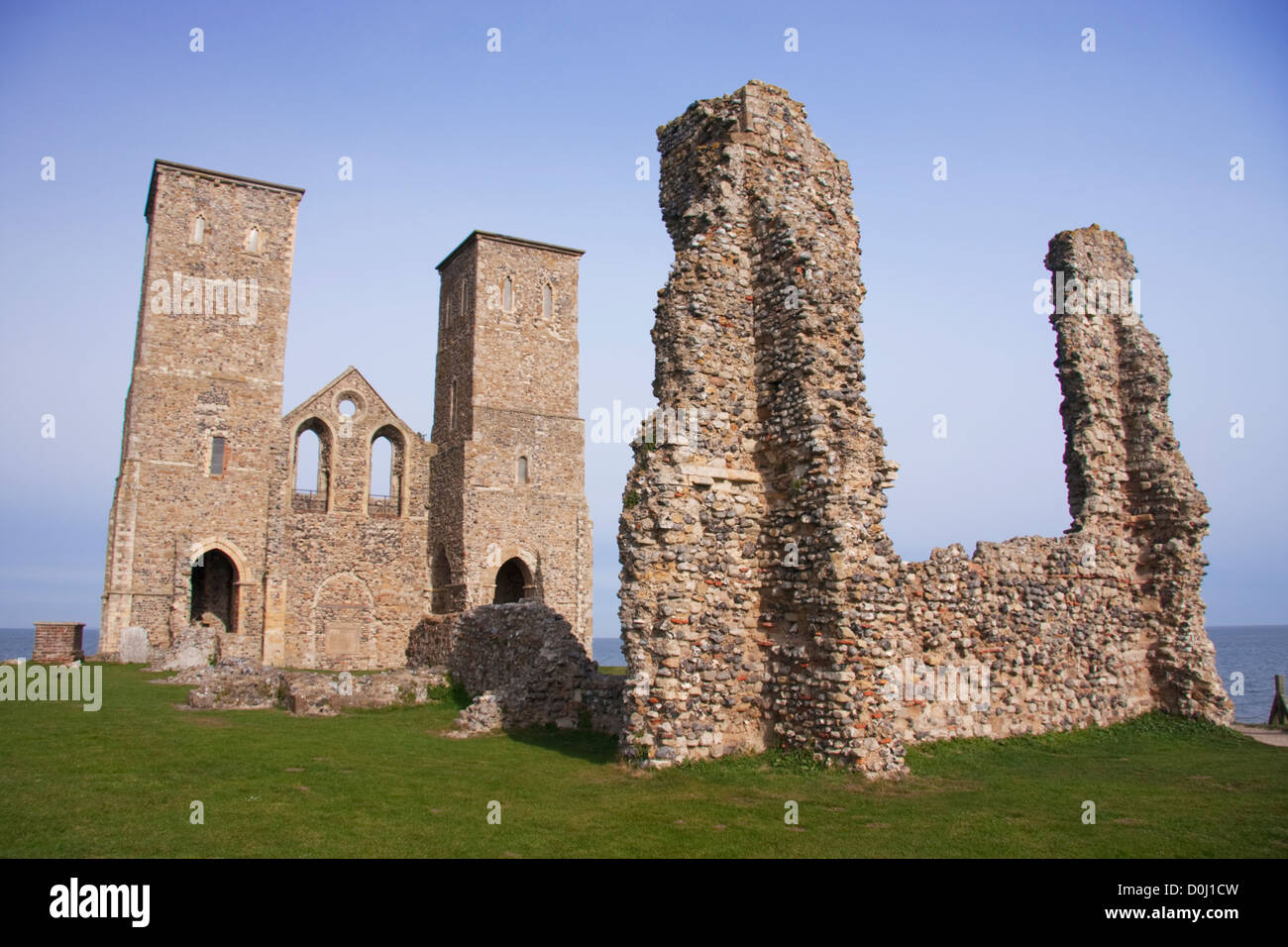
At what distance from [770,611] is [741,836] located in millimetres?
3789

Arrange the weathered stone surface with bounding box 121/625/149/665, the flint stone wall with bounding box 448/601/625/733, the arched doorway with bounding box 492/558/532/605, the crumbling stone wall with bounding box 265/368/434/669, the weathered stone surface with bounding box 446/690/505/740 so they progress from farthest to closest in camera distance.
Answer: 1. the arched doorway with bounding box 492/558/532/605
2. the crumbling stone wall with bounding box 265/368/434/669
3. the weathered stone surface with bounding box 121/625/149/665
4. the flint stone wall with bounding box 448/601/625/733
5. the weathered stone surface with bounding box 446/690/505/740

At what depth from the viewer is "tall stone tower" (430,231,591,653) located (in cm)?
3142

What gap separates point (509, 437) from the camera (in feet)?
107

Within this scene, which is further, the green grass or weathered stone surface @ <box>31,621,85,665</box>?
weathered stone surface @ <box>31,621,85,665</box>

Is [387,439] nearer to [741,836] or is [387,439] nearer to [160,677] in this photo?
[160,677]

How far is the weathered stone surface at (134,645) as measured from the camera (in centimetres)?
2572

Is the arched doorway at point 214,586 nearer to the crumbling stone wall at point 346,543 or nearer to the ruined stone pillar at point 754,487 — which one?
the crumbling stone wall at point 346,543

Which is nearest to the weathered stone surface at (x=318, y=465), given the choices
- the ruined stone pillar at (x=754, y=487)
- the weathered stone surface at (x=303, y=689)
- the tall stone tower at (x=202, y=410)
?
the tall stone tower at (x=202, y=410)

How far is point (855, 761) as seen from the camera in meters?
9.57

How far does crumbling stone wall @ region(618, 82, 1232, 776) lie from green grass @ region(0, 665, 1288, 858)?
26.0 inches

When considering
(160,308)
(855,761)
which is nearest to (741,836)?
(855,761)

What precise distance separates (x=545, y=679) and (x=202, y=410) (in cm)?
2041

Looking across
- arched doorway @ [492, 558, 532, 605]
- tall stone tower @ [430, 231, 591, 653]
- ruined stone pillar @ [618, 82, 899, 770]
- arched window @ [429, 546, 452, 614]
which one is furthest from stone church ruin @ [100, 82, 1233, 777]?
arched doorway @ [492, 558, 532, 605]

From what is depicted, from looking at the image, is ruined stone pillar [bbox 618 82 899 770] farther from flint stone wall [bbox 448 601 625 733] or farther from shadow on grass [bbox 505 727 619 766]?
flint stone wall [bbox 448 601 625 733]
